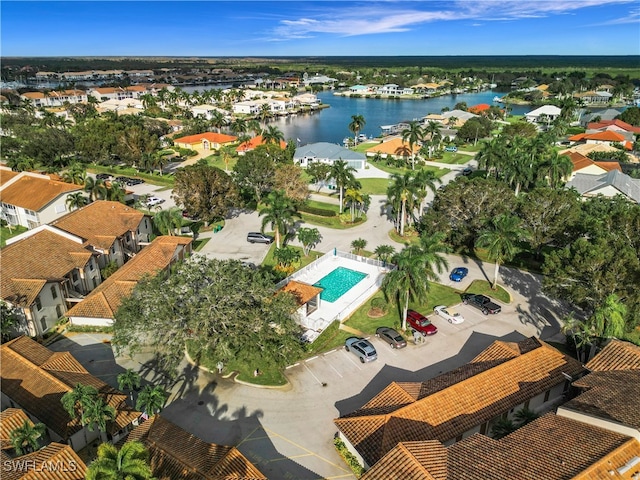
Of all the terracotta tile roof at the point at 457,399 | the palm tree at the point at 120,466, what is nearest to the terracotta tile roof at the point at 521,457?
the terracotta tile roof at the point at 457,399

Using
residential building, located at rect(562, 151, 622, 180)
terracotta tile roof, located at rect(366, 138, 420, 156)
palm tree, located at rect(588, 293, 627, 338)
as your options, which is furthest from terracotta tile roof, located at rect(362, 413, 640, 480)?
terracotta tile roof, located at rect(366, 138, 420, 156)

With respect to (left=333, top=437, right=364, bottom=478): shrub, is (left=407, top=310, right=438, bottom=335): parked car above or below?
above

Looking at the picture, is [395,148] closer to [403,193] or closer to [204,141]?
[204,141]

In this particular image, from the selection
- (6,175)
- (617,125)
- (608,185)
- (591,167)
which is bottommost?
(608,185)

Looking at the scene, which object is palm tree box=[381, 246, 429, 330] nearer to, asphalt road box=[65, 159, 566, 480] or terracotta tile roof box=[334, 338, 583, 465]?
asphalt road box=[65, 159, 566, 480]

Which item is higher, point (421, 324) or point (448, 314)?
point (421, 324)

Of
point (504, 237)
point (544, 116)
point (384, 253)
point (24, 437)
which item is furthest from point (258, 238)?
point (544, 116)

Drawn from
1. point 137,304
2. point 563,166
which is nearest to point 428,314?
point 137,304
